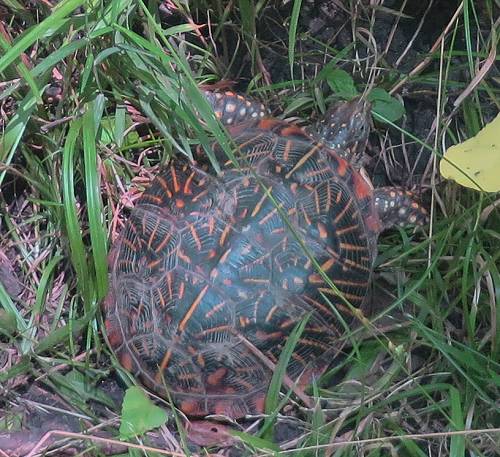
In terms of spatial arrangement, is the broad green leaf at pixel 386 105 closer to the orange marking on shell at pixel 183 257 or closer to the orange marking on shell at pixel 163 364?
the orange marking on shell at pixel 183 257

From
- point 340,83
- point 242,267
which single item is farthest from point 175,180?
point 340,83

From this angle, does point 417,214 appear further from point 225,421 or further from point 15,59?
point 15,59

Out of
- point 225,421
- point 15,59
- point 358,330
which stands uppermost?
point 15,59

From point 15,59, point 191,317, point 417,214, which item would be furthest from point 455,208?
point 15,59

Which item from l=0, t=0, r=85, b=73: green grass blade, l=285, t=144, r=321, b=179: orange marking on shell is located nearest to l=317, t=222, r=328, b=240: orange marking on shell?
l=285, t=144, r=321, b=179: orange marking on shell

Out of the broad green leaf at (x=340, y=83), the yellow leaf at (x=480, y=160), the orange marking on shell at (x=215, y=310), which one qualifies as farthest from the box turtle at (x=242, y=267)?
the yellow leaf at (x=480, y=160)

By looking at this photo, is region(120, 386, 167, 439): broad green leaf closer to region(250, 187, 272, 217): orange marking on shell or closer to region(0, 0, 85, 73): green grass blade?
region(250, 187, 272, 217): orange marking on shell
